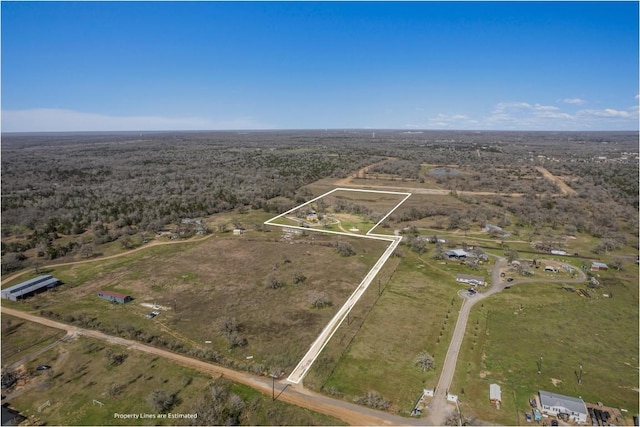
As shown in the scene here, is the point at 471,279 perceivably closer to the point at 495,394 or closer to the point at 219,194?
the point at 495,394

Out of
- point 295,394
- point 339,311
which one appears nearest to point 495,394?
point 295,394

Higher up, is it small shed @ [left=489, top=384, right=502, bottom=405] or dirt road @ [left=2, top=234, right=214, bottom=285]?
dirt road @ [left=2, top=234, right=214, bottom=285]

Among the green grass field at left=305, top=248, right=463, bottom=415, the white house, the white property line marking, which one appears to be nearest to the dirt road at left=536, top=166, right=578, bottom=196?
the white property line marking

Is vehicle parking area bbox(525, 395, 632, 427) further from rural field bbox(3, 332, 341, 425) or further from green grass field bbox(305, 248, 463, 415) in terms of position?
rural field bbox(3, 332, 341, 425)

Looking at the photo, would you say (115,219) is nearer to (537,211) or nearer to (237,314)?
(237,314)

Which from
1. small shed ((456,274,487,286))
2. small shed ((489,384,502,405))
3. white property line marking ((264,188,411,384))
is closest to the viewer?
small shed ((489,384,502,405))

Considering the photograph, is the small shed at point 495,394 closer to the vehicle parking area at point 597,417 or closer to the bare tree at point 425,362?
the vehicle parking area at point 597,417

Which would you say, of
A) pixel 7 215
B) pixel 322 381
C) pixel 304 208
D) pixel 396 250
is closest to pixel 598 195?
pixel 396 250
